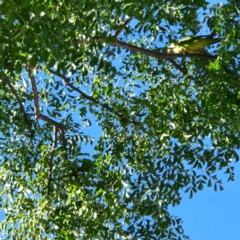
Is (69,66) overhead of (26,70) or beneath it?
beneath

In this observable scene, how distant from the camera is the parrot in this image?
5.47 m

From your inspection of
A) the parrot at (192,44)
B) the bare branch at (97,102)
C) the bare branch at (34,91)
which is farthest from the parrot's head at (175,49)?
the bare branch at (34,91)

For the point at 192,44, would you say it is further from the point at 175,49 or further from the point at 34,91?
the point at 34,91

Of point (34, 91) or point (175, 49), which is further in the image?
point (34, 91)

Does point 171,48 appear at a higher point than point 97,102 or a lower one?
higher

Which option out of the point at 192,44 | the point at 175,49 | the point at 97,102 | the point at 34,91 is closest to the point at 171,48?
the point at 175,49

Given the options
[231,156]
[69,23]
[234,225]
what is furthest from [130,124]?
[234,225]

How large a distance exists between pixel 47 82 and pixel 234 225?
229 inches

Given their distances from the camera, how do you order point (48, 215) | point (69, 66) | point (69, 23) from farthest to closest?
point (48, 215) → point (69, 66) → point (69, 23)

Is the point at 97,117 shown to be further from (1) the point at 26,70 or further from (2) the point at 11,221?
(2) the point at 11,221

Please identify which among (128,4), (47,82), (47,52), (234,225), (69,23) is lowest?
(47,52)

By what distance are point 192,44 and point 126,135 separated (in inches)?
44.6

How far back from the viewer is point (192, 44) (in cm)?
551

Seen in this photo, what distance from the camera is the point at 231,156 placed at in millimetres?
5895
